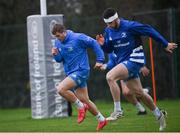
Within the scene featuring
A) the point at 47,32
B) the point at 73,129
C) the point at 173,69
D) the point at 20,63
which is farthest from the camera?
the point at 20,63

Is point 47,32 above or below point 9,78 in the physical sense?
above

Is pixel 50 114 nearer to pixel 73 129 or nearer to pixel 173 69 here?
pixel 73 129

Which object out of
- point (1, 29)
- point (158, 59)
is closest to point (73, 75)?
point (158, 59)

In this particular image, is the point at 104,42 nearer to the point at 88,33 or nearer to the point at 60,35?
the point at 60,35

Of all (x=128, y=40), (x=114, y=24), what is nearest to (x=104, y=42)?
(x=114, y=24)

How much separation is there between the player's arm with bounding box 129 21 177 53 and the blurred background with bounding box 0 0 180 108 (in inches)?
342

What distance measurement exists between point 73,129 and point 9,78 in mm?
11406

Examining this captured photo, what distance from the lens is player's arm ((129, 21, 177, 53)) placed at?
13.5m

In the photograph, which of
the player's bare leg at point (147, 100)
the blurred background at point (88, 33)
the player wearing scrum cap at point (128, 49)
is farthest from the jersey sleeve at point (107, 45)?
the blurred background at point (88, 33)

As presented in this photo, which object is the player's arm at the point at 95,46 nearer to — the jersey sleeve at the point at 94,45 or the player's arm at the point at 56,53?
the jersey sleeve at the point at 94,45

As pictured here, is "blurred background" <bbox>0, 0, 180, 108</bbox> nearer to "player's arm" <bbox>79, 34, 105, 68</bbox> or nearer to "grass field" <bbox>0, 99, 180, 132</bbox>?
"grass field" <bbox>0, 99, 180, 132</bbox>

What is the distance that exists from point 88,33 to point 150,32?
10530 millimetres

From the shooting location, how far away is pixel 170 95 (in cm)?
2386

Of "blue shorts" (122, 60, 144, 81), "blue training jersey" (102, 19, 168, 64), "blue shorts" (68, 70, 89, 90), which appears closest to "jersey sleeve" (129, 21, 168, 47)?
"blue training jersey" (102, 19, 168, 64)
